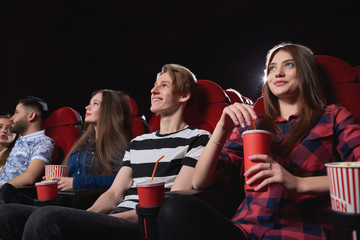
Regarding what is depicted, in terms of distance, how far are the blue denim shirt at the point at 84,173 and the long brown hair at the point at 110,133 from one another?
0.05 metres

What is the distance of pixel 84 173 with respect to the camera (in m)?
1.91

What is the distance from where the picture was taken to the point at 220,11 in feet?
12.6

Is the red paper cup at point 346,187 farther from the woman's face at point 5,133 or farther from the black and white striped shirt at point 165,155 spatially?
the woman's face at point 5,133

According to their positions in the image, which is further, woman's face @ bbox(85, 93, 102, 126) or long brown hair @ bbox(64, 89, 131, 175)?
woman's face @ bbox(85, 93, 102, 126)

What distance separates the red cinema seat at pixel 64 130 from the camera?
246 cm

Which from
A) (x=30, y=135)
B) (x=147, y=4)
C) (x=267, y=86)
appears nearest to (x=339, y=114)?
(x=267, y=86)

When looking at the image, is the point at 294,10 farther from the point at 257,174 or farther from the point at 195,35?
the point at 257,174

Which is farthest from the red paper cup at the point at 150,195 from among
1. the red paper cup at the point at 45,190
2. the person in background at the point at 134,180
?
the red paper cup at the point at 45,190

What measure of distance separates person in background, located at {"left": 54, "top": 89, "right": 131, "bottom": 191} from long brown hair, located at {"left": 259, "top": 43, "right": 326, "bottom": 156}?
0.97 m

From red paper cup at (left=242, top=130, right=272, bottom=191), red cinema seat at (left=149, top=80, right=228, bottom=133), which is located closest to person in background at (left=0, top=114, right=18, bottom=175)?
red cinema seat at (left=149, top=80, right=228, bottom=133)

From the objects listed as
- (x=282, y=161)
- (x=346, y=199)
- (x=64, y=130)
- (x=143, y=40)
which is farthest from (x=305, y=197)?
(x=143, y=40)

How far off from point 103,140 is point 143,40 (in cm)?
258

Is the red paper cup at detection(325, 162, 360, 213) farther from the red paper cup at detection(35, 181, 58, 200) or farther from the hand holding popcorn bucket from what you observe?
the red paper cup at detection(35, 181, 58, 200)

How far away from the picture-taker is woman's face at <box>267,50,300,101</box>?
116 centimetres
